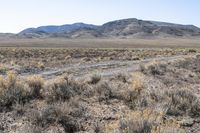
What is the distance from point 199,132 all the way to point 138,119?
82.7 inches

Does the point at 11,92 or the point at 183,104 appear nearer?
the point at 183,104

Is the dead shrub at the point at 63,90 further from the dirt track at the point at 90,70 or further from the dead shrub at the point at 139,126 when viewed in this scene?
the dirt track at the point at 90,70

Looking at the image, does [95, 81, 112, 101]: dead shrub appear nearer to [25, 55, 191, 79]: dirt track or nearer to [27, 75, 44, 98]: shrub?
[27, 75, 44, 98]: shrub

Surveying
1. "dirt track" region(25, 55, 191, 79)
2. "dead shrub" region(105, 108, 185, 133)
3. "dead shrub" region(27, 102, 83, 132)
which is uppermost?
"dead shrub" region(105, 108, 185, 133)

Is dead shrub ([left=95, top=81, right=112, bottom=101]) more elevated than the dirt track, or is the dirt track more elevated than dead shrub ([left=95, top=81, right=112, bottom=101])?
dead shrub ([left=95, top=81, right=112, bottom=101])

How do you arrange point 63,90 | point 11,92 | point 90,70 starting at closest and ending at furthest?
1. point 11,92
2. point 63,90
3. point 90,70

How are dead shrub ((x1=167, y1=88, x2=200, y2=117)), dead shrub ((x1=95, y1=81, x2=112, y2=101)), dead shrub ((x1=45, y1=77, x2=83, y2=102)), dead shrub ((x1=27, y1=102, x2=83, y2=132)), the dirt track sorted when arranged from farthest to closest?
the dirt track, dead shrub ((x1=95, y1=81, x2=112, y2=101)), dead shrub ((x1=45, y1=77, x2=83, y2=102)), dead shrub ((x1=167, y1=88, x2=200, y2=117)), dead shrub ((x1=27, y1=102, x2=83, y2=132))

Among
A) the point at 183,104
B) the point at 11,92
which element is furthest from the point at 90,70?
the point at 183,104

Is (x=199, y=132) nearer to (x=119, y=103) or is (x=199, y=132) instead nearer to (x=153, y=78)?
(x=119, y=103)

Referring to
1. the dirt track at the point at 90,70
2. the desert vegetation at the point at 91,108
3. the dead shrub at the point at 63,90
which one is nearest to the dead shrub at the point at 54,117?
the desert vegetation at the point at 91,108

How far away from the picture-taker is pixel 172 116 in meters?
11.4

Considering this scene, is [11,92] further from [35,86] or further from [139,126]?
[139,126]

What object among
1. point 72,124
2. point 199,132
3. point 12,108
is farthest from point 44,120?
point 199,132

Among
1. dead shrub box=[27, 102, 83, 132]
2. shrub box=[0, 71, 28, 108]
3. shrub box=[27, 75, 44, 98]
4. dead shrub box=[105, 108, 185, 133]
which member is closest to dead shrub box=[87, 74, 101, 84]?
shrub box=[27, 75, 44, 98]
